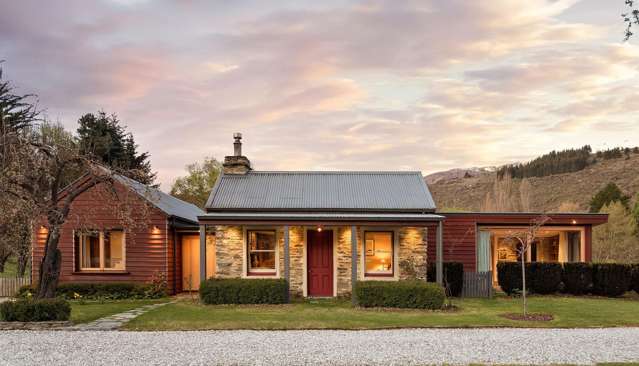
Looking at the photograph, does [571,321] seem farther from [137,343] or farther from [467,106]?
[467,106]

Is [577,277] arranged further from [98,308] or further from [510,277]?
[98,308]

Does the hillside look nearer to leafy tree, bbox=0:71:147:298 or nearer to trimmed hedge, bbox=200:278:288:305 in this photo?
trimmed hedge, bbox=200:278:288:305

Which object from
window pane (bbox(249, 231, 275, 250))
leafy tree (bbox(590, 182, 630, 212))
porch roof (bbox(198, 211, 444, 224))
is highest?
leafy tree (bbox(590, 182, 630, 212))

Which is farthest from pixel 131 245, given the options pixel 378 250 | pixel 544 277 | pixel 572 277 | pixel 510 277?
pixel 572 277

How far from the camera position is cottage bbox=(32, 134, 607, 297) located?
57.7 feet

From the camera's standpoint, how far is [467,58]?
19.4 metres

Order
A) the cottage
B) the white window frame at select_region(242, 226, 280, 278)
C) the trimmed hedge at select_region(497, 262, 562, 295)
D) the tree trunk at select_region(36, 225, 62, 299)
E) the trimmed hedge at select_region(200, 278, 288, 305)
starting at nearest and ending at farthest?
the tree trunk at select_region(36, 225, 62, 299) < the trimmed hedge at select_region(200, 278, 288, 305) < the cottage < the white window frame at select_region(242, 226, 280, 278) < the trimmed hedge at select_region(497, 262, 562, 295)

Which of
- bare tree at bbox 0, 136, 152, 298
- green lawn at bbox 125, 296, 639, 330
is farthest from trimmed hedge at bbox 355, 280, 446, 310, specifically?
bare tree at bbox 0, 136, 152, 298

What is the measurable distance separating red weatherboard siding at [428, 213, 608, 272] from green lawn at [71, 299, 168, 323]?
1076 centimetres

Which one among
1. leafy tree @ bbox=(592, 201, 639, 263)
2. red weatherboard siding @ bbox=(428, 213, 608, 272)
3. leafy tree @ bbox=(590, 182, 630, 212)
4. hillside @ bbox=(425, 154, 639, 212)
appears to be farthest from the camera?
hillside @ bbox=(425, 154, 639, 212)

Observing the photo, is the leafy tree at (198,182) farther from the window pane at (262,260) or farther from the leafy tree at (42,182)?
the leafy tree at (42,182)

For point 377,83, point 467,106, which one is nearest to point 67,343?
point 377,83

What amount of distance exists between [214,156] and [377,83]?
23.6 meters

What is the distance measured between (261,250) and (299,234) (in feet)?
4.74
